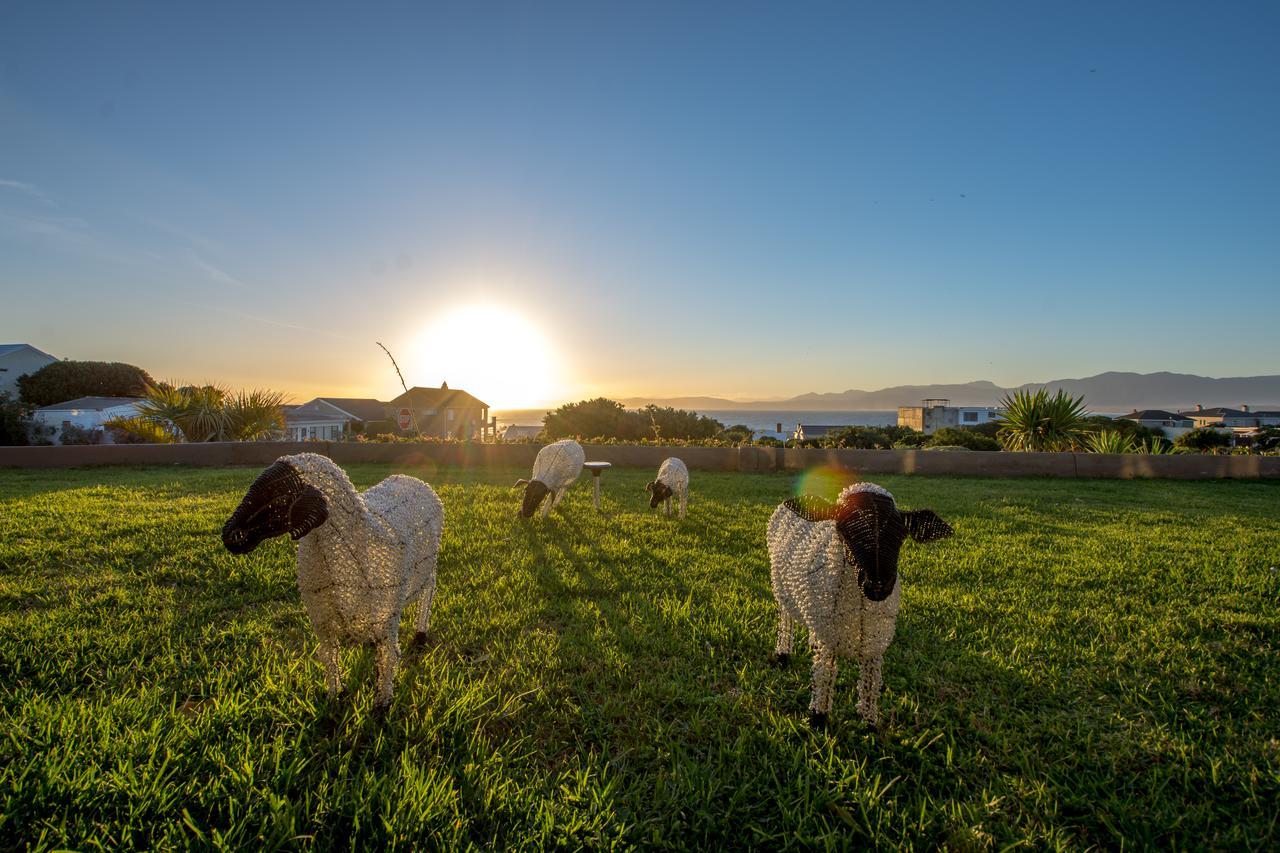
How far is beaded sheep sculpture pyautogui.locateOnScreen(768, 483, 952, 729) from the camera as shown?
2346 mm

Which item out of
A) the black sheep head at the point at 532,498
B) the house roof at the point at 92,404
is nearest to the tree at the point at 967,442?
the black sheep head at the point at 532,498

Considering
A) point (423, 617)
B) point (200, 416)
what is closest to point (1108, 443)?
point (423, 617)

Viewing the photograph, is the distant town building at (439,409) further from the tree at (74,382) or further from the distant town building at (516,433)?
the distant town building at (516,433)

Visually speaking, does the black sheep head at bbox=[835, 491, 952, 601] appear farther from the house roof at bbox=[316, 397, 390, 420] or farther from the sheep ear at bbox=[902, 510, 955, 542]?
the house roof at bbox=[316, 397, 390, 420]

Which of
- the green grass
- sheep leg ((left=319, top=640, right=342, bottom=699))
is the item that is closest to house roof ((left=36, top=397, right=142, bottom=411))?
the green grass

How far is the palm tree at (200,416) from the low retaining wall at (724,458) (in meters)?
1.74

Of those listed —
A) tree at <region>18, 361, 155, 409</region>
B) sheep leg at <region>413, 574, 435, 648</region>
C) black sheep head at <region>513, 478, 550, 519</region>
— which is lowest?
sheep leg at <region>413, 574, 435, 648</region>

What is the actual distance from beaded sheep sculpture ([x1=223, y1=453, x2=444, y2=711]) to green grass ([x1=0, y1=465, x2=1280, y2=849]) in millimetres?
488

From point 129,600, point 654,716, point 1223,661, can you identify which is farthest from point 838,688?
point 129,600

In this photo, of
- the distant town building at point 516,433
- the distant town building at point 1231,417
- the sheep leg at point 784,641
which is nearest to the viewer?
the sheep leg at point 784,641

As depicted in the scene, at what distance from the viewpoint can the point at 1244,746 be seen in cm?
266

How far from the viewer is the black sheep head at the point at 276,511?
2201 mm

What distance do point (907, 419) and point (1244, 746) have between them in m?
73.2

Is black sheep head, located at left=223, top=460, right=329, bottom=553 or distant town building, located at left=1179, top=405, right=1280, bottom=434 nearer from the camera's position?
black sheep head, located at left=223, top=460, right=329, bottom=553
